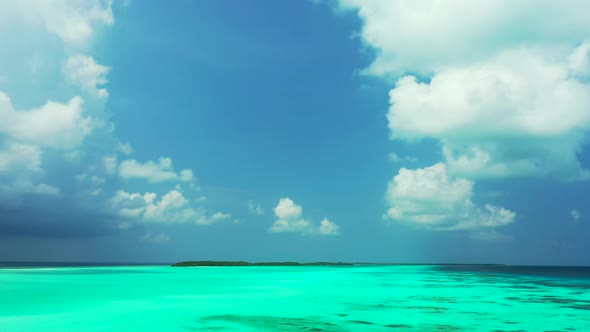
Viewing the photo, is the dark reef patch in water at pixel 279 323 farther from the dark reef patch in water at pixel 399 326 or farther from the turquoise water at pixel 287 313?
the dark reef patch in water at pixel 399 326

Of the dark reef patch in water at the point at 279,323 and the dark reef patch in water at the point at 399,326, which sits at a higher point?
the dark reef patch in water at the point at 399,326

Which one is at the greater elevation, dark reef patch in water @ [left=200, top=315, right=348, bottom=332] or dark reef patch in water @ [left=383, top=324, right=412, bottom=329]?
dark reef patch in water @ [left=383, top=324, right=412, bottom=329]

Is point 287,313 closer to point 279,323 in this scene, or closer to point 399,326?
point 279,323

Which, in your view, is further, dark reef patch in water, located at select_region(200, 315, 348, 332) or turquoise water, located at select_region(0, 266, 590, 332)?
turquoise water, located at select_region(0, 266, 590, 332)

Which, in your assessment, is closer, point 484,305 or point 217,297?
point 484,305

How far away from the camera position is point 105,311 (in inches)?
736

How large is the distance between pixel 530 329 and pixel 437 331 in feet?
11.2

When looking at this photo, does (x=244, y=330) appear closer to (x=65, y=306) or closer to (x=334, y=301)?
(x=334, y=301)

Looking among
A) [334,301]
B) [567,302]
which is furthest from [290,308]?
[567,302]

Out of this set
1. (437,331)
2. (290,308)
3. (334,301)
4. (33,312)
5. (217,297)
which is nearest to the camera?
(437,331)

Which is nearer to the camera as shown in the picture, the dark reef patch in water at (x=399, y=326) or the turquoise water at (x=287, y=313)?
the dark reef patch in water at (x=399, y=326)

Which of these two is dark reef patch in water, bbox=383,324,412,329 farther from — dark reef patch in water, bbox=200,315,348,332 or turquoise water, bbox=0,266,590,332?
dark reef patch in water, bbox=200,315,348,332

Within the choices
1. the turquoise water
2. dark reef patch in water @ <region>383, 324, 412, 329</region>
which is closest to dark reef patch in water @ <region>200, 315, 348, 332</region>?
the turquoise water

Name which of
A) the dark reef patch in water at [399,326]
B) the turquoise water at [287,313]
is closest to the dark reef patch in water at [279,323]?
the turquoise water at [287,313]
